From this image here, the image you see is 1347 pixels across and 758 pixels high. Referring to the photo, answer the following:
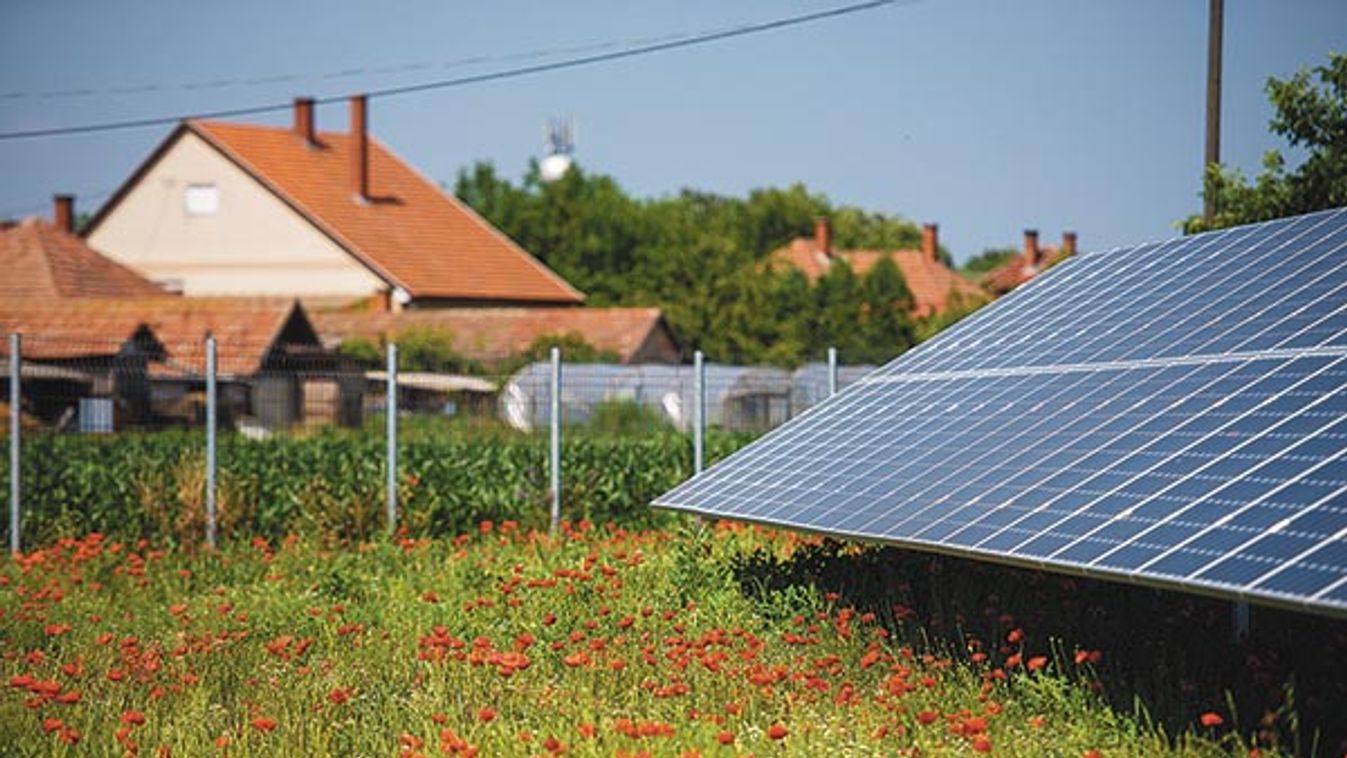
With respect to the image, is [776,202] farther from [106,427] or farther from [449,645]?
[449,645]

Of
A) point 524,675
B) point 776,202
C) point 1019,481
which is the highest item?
point 776,202

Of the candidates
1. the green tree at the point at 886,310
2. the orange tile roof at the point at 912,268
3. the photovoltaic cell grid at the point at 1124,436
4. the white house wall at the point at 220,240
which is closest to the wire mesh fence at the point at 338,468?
the photovoltaic cell grid at the point at 1124,436

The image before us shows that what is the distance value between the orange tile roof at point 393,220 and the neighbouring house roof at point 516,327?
24.7 ft

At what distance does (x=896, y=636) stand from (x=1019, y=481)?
3.93 feet

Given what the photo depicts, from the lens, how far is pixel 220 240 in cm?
5884

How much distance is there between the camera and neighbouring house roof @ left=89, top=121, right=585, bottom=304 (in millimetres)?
56438

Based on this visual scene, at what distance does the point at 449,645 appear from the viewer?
9523mm

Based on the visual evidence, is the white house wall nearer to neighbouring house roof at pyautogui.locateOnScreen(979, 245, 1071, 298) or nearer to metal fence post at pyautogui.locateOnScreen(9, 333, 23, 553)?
neighbouring house roof at pyautogui.locateOnScreen(979, 245, 1071, 298)

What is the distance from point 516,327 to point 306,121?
61.1ft

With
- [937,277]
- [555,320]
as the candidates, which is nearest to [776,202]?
[937,277]

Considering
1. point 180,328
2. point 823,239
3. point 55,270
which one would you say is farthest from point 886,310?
point 823,239

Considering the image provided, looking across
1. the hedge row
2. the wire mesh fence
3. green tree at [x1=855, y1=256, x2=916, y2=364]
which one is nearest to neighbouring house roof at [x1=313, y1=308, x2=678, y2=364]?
green tree at [x1=855, y1=256, x2=916, y2=364]

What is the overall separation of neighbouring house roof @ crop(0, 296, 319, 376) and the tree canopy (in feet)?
37.2

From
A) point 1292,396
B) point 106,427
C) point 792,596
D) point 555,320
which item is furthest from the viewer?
point 555,320
